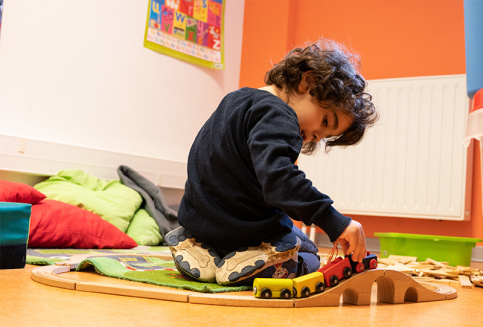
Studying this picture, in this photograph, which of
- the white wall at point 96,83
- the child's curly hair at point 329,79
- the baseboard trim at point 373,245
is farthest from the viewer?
the baseboard trim at point 373,245

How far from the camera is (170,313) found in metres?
0.86

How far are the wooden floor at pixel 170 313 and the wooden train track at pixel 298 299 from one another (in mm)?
18

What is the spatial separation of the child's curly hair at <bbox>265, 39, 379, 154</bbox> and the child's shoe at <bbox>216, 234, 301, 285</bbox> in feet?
1.07

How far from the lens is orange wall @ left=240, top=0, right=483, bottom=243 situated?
10.0 ft

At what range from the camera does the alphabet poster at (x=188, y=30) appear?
309cm

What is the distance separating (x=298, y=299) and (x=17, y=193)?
1372 mm

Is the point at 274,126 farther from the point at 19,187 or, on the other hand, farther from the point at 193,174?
the point at 19,187

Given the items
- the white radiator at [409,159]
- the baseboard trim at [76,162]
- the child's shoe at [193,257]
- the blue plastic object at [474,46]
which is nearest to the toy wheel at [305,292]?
the child's shoe at [193,257]

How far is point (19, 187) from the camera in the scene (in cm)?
200

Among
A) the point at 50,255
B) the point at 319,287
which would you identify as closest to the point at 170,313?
the point at 319,287

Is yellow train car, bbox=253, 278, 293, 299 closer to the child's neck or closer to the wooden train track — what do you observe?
the wooden train track

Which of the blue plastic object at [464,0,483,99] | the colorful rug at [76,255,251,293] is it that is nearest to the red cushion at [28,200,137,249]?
the colorful rug at [76,255,251,293]

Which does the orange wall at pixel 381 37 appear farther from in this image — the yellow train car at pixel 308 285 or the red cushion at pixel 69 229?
the yellow train car at pixel 308 285

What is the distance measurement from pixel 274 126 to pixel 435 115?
2237 millimetres
